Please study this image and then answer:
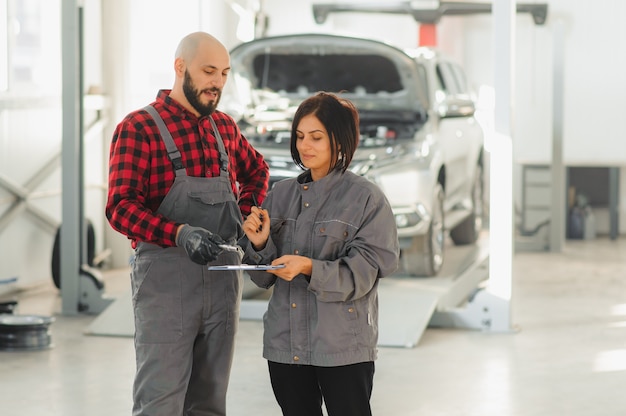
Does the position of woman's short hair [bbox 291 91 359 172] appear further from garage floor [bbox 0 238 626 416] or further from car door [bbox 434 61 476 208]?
car door [bbox 434 61 476 208]

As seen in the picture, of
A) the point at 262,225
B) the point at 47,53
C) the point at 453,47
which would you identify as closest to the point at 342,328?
the point at 262,225

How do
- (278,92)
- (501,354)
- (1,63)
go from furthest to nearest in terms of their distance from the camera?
(278,92), (1,63), (501,354)

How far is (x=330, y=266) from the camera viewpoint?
324 centimetres

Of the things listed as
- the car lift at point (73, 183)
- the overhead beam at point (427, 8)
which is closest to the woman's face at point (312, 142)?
the car lift at point (73, 183)

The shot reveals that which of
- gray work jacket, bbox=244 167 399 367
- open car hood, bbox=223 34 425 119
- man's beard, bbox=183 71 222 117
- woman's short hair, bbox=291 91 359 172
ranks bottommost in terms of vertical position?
gray work jacket, bbox=244 167 399 367

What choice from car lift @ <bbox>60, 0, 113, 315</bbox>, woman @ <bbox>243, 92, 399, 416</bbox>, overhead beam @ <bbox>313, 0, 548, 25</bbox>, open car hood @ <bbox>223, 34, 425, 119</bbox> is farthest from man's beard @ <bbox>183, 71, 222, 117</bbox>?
overhead beam @ <bbox>313, 0, 548, 25</bbox>

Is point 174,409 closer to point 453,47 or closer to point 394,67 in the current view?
point 394,67

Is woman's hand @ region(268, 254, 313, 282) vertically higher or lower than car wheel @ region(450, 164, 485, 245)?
higher

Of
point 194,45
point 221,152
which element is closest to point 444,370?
point 221,152

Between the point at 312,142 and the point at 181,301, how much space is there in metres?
0.76

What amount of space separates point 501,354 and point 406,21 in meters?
8.87

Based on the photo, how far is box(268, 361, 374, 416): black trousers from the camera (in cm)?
329

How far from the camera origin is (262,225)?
131 inches

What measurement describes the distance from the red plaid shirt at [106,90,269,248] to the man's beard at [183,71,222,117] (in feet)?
0.19
